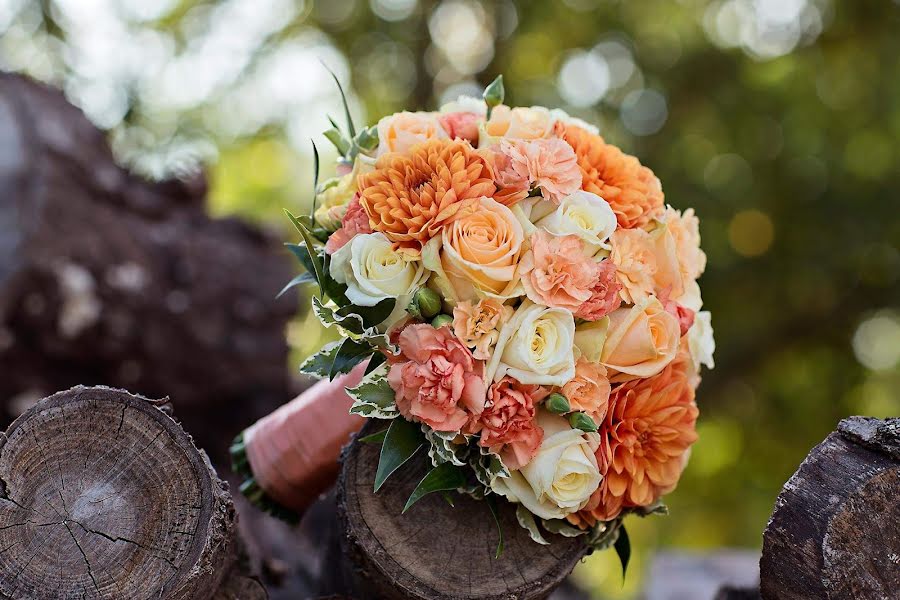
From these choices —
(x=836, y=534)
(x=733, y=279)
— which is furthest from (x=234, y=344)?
(x=733, y=279)

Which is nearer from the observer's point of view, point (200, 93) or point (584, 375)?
point (584, 375)

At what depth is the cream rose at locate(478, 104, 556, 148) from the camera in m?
1.60

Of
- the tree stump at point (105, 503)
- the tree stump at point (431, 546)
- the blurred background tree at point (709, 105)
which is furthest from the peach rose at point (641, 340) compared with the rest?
the blurred background tree at point (709, 105)

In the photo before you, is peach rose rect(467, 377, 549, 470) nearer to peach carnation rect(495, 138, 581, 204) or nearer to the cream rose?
peach carnation rect(495, 138, 581, 204)

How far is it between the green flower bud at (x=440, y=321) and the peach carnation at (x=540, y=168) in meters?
0.26

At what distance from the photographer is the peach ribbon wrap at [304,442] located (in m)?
1.78

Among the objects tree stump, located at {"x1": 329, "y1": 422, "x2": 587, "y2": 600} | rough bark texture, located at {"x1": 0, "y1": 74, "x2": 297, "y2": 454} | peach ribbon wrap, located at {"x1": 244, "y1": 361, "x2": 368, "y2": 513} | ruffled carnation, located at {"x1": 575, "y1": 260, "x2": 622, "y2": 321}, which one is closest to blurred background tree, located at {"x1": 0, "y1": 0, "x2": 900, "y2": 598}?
rough bark texture, located at {"x1": 0, "y1": 74, "x2": 297, "y2": 454}

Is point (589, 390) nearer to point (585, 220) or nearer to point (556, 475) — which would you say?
point (556, 475)

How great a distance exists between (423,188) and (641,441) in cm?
60

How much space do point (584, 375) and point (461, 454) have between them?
0.25 metres

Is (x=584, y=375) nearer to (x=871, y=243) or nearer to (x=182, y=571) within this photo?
(x=182, y=571)

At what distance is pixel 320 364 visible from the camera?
150cm

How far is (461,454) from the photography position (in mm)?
1472

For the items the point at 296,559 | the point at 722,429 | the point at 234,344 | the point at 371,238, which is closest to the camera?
the point at 371,238
